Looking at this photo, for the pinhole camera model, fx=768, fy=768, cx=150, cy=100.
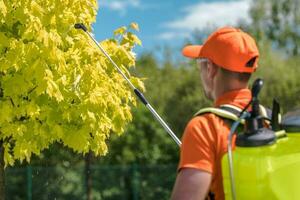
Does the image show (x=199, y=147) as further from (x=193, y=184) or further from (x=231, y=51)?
(x=231, y=51)

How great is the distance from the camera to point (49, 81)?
368 inches

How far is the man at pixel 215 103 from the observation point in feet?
9.39

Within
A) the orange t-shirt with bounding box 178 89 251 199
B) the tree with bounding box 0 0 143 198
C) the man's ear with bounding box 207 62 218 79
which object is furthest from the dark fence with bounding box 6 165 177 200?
the orange t-shirt with bounding box 178 89 251 199

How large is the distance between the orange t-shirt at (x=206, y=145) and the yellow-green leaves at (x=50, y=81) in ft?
21.3

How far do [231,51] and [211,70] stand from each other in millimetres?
114

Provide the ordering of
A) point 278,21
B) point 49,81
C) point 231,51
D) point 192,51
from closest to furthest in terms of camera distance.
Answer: point 231,51 < point 192,51 < point 49,81 < point 278,21

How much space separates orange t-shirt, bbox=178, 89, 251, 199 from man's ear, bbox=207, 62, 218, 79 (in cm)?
22

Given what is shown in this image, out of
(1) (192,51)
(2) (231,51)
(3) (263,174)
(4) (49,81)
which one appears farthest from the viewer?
(4) (49,81)

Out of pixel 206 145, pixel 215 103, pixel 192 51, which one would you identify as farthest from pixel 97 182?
pixel 206 145

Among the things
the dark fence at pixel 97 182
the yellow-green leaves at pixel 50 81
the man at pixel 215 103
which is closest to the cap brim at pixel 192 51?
the man at pixel 215 103

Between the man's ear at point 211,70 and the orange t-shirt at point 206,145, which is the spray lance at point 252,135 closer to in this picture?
the orange t-shirt at point 206,145

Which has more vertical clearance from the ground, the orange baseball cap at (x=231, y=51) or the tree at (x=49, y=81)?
the tree at (x=49, y=81)

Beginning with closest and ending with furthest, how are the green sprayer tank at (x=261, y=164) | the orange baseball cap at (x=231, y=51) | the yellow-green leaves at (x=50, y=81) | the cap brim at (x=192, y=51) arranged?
1. the green sprayer tank at (x=261, y=164)
2. the orange baseball cap at (x=231, y=51)
3. the cap brim at (x=192, y=51)
4. the yellow-green leaves at (x=50, y=81)

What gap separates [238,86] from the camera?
311 centimetres
